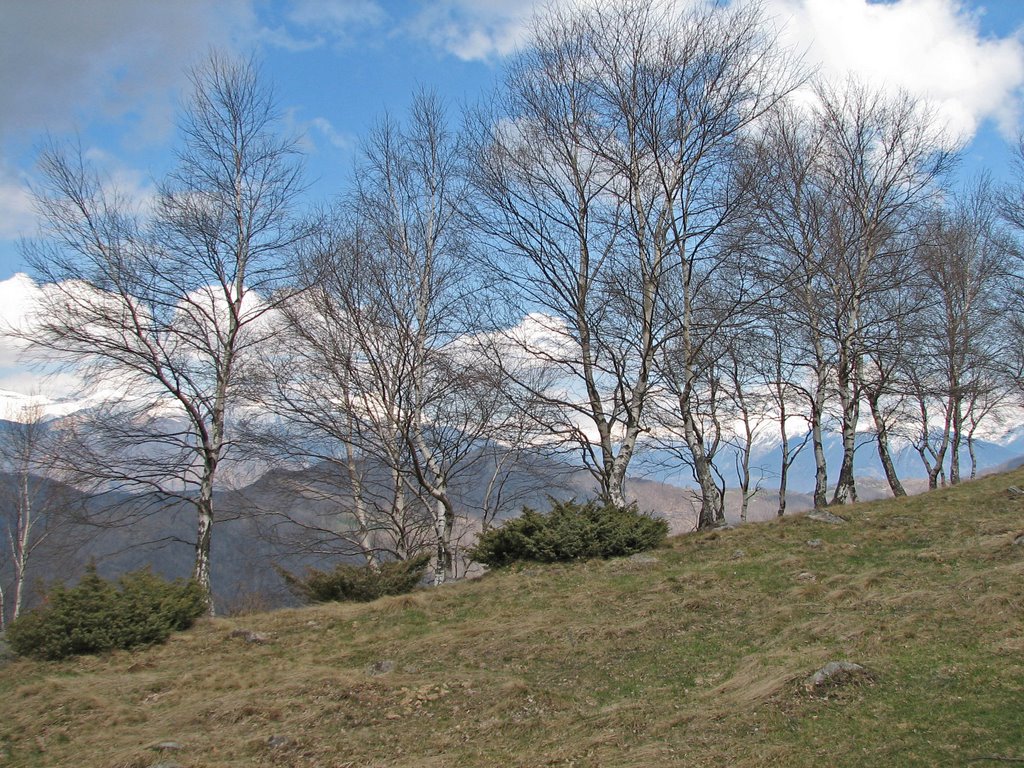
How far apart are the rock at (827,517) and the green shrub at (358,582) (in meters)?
7.75

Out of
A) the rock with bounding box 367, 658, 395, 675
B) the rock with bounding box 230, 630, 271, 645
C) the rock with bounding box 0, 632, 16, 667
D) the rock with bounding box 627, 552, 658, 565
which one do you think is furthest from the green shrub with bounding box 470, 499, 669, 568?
the rock with bounding box 0, 632, 16, 667

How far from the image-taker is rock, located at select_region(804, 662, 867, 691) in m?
5.63

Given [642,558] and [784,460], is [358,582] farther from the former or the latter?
[784,460]

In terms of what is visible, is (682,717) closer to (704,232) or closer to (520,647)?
(520,647)

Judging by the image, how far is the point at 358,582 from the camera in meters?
11.9

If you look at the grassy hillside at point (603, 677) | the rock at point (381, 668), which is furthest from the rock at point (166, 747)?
the rock at point (381, 668)

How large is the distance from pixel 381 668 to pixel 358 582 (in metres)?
4.38

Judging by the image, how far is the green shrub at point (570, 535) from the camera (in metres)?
12.4

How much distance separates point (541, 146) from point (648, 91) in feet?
7.71

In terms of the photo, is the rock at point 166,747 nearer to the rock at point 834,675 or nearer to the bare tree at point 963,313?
the rock at point 834,675

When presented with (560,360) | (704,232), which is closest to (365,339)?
(560,360)

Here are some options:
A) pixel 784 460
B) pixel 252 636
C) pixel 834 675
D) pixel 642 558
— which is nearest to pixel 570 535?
pixel 642 558

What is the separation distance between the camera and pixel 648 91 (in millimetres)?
13734

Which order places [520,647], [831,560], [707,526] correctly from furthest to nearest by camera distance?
[707,526]
[831,560]
[520,647]
